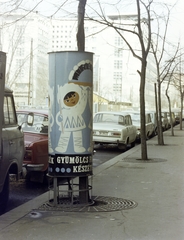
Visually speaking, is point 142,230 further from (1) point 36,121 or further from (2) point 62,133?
(1) point 36,121

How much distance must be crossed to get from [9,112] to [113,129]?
32.7ft

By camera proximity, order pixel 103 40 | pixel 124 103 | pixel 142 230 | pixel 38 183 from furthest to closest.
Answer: pixel 124 103 < pixel 103 40 < pixel 38 183 < pixel 142 230

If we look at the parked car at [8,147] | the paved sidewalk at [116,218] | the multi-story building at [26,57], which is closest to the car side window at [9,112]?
the parked car at [8,147]

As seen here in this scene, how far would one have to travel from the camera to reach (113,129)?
1712cm

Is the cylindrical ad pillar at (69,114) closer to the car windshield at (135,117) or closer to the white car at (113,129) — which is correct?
the white car at (113,129)

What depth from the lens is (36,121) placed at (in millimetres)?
10531

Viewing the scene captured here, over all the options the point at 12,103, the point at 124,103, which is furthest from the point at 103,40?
the point at 124,103

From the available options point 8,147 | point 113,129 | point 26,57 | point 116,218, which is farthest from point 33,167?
point 26,57

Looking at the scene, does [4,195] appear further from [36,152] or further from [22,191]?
[36,152]

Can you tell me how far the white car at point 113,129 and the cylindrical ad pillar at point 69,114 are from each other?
10345 mm

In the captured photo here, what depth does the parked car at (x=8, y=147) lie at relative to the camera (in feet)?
21.8

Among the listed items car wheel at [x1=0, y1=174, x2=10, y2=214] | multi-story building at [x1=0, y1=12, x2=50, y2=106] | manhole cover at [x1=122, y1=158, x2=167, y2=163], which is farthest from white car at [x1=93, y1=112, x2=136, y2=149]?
car wheel at [x1=0, y1=174, x2=10, y2=214]

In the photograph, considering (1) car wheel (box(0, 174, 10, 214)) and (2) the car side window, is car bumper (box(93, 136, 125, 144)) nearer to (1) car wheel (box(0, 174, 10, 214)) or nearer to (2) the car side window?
(2) the car side window

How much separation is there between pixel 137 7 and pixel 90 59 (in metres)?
7.17
